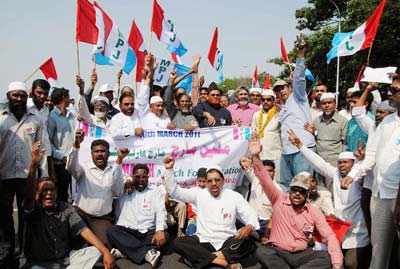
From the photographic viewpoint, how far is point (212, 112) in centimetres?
793

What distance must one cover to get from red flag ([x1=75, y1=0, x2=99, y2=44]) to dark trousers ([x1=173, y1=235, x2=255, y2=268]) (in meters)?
4.10

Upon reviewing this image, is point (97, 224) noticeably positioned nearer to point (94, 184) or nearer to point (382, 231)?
point (94, 184)

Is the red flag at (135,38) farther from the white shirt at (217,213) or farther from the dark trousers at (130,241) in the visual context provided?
the dark trousers at (130,241)

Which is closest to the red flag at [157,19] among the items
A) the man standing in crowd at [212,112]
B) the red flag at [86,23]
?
the red flag at [86,23]

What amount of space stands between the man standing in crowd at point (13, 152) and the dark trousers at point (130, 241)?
3.70ft

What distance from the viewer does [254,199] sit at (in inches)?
281

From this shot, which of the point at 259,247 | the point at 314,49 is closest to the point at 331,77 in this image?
the point at 314,49

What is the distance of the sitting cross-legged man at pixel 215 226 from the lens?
235 inches

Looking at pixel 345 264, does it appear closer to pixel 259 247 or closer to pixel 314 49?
pixel 259 247

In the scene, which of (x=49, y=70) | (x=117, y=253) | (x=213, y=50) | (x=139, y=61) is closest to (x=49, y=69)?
(x=49, y=70)

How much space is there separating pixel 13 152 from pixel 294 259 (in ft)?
11.5

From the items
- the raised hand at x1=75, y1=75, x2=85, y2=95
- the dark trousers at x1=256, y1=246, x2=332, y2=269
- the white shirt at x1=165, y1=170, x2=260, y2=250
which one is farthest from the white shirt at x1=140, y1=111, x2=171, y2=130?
the dark trousers at x1=256, y1=246, x2=332, y2=269

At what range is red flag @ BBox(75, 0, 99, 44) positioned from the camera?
8.23 metres

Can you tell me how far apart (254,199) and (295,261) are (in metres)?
1.68
